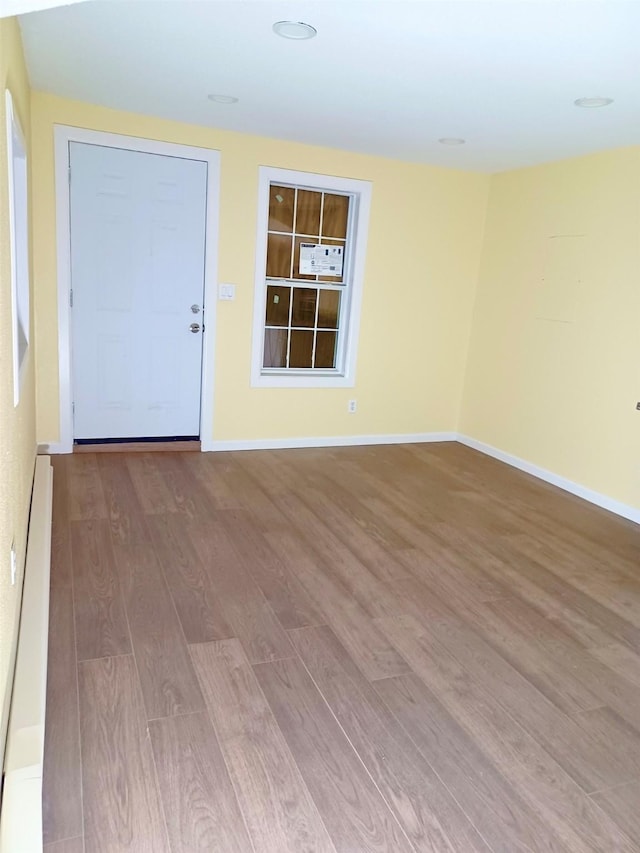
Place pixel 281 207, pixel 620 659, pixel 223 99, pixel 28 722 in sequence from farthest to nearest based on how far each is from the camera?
pixel 281 207
pixel 223 99
pixel 620 659
pixel 28 722

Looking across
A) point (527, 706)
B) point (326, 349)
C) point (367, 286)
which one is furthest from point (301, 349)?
point (527, 706)

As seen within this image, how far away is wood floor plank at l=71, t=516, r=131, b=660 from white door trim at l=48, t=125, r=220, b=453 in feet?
4.43

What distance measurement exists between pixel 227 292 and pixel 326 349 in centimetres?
102

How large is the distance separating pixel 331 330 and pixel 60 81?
2570 millimetres

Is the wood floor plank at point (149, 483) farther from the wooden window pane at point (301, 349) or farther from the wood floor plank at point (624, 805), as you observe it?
the wood floor plank at point (624, 805)

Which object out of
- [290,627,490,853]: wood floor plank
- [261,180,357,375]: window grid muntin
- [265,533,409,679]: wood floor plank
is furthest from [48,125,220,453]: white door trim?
[290,627,490,853]: wood floor plank

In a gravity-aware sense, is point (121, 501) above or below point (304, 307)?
below

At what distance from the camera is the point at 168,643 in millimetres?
2307

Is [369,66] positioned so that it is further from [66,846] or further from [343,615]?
[66,846]

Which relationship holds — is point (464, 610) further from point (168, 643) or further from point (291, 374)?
point (291, 374)

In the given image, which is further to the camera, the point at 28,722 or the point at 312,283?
the point at 312,283

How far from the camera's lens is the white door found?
4.13 metres

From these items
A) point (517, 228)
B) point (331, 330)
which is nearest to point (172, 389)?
point (331, 330)

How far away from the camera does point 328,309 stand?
5059 millimetres
